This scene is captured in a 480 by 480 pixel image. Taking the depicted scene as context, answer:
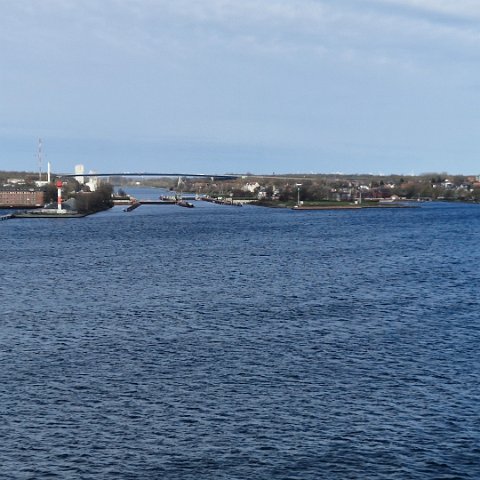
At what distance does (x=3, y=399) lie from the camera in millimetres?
19453

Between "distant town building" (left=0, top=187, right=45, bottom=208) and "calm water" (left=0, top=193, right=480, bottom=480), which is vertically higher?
"distant town building" (left=0, top=187, right=45, bottom=208)

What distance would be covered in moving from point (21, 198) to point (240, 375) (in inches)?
5343

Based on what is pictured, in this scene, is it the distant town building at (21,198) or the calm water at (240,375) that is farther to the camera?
the distant town building at (21,198)

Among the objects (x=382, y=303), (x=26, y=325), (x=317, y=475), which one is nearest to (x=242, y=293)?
(x=382, y=303)

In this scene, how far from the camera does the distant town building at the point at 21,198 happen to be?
150 m

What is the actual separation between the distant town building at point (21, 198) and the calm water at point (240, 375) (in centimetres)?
10717

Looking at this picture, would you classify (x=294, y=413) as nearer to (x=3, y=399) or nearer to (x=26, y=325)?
(x=3, y=399)

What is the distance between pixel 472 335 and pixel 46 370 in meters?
12.6

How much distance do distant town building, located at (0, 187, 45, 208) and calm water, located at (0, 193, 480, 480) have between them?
107171 mm

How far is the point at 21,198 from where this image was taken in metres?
151

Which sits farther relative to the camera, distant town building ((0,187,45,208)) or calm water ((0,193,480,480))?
distant town building ((0,187,45,208))

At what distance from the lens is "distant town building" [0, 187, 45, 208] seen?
490ft

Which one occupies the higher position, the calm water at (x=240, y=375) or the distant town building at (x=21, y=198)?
the distant town building at (x=21, y=198)

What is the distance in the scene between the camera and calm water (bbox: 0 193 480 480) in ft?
52.3
